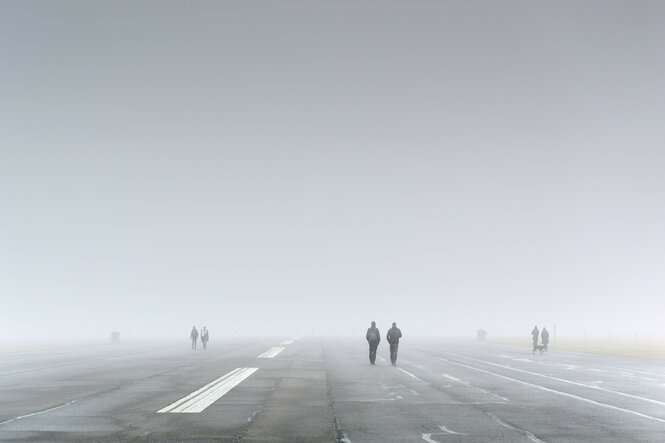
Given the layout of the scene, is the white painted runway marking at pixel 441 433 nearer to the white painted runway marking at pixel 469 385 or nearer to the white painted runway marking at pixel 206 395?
the white painted runway marking at pixel 206 395

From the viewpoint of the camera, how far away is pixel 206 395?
19750mm

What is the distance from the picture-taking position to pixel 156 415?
50.0 ft

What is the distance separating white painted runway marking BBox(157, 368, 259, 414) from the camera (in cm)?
1652

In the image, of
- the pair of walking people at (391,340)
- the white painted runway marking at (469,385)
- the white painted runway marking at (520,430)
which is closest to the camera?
the white painted runway marking at (520,430)

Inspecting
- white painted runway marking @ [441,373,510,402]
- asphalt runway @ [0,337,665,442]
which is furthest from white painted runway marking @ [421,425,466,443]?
white painted runway marking @ [441,373,510,402]

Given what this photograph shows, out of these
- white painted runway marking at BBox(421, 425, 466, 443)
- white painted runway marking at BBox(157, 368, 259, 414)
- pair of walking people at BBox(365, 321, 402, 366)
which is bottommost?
white painted runway marking at BBox(421, 425, 466, 443)

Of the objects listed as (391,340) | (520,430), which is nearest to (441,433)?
(520,430)

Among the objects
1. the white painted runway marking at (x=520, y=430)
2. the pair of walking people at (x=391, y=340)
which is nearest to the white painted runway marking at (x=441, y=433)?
the white painted runway marking at (x=520, y=430)

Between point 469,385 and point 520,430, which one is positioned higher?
point 469,385

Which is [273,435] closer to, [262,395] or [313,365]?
[262,395]

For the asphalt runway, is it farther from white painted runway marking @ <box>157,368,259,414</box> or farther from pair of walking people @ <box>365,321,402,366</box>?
pair of walking people @ <box>365,321,402,366</box>

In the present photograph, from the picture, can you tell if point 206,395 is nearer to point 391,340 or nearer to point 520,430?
point 520,430

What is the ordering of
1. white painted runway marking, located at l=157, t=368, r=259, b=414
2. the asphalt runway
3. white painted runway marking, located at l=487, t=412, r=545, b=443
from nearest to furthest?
white painted runway marking, located at l=487, t=412, r=545, b=443 < the asphalt runway < white painted runway marking, located at l=157, t=368, r=259, b=414

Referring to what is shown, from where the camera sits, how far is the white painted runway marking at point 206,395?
16.5 meters
